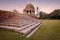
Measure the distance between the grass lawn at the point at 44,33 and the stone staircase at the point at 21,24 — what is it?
11 centimetres

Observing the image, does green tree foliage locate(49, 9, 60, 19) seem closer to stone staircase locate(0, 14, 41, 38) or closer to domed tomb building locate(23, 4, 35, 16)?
stone staircase locate(0, 14, 41, 38)

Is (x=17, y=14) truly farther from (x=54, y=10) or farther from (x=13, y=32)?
(x=54, y=10)

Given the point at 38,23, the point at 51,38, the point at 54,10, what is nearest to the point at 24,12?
the point at 38,23

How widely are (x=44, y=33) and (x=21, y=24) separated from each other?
2.06ft

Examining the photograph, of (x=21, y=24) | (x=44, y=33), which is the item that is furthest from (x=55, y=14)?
(x=21, y=24)

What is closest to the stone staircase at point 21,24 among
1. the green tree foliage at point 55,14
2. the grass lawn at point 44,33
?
the grass lawn at point 44,33

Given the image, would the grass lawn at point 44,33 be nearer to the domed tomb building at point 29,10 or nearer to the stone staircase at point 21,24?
the stone staircase at point 21,24

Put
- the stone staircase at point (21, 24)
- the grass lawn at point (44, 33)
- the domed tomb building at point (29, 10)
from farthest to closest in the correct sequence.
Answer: the domed tomb building at point (29, 10) < the stone staircase at point (21, 24) < the grass lawn at point (44, 33)

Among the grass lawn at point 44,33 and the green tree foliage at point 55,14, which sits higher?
the green tree foliage at point 55,14

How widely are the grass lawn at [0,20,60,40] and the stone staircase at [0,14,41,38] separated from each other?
0.35 ft

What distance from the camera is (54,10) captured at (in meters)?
3.67

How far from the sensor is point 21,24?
3.19 m

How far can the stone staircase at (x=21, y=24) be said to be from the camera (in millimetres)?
2918

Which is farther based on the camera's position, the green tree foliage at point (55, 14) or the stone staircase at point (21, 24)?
the green tree foliage at point (55, 14)
